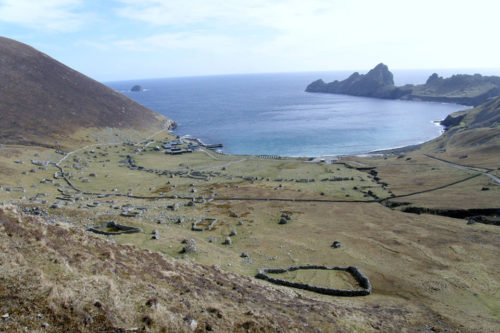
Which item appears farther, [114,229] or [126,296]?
[114,229]

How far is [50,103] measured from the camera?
463 ft

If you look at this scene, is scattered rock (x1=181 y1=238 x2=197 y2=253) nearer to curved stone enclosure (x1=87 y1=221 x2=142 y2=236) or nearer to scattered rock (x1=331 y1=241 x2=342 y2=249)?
curved stone enclosure (x1=87 y1=221 x2=142 y2=236)

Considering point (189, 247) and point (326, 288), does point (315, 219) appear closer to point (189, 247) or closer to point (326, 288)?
point (326, 288)

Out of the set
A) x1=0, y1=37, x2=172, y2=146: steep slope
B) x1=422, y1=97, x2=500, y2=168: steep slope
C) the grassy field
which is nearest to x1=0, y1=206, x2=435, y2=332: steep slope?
the grassy field

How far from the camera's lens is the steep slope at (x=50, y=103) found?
11888 cm

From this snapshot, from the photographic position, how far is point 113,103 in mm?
174625

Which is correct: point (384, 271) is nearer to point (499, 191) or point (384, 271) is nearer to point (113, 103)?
point (499, 191)

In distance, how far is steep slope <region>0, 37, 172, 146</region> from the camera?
390 ft

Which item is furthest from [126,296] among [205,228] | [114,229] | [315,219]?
[315,219]

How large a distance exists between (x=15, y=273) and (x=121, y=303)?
20.6ft

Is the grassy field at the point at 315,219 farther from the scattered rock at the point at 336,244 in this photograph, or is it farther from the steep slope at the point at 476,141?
the steep slope at the point at 476,141

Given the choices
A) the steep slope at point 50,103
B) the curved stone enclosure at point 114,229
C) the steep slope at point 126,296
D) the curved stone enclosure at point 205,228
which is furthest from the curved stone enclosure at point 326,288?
the steep slope at point 50,103

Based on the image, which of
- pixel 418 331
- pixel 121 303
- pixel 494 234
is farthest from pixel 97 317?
pixel 494 234

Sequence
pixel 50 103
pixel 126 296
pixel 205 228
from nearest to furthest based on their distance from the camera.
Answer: pixel 126 296
pixel 205 228
pixel 50 103
